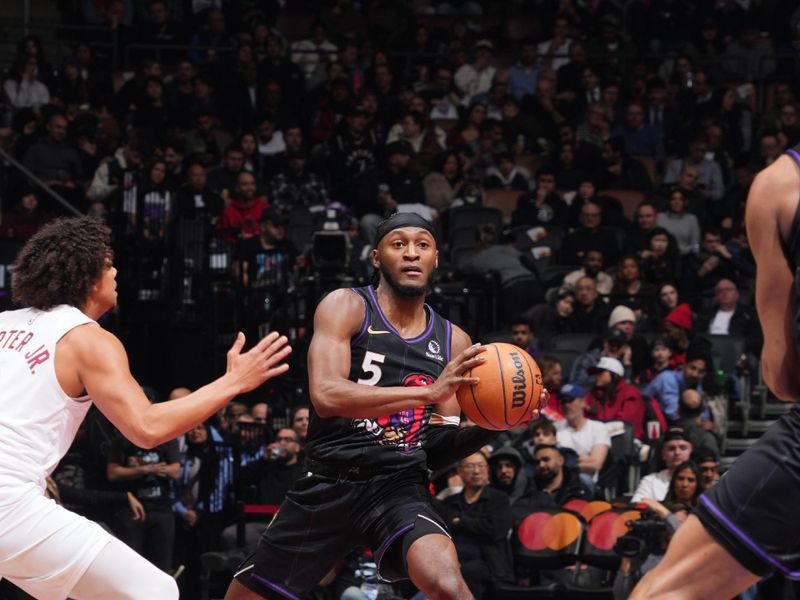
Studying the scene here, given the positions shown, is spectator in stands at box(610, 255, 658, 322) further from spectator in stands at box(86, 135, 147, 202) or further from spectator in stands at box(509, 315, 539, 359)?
spectator in stands at box(86, 135, 147, 202)

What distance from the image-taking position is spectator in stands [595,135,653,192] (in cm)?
1650

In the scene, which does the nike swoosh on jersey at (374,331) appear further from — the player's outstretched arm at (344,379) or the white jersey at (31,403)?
the white jersey at (31,403)

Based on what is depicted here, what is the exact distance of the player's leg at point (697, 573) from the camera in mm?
3713

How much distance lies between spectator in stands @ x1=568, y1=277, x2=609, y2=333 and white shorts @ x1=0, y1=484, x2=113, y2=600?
9.33 meters

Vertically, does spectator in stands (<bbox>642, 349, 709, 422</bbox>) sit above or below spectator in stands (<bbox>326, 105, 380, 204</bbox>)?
below

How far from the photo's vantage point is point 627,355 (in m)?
12.8

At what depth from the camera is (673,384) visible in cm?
1266

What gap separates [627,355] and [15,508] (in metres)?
8.78

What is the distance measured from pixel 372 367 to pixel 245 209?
8.50m

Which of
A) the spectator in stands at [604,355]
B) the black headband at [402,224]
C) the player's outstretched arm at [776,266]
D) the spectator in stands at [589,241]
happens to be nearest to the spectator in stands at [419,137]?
the spectator in stands at [589,241]

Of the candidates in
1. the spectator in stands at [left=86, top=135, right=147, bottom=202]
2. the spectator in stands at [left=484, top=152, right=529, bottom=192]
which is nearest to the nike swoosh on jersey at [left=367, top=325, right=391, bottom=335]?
the spectator in stands at [left=86, top=135, right=147, bottom=202]

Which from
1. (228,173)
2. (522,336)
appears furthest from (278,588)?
(228,173)

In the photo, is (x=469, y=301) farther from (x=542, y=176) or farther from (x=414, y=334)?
(x=414, y=334)

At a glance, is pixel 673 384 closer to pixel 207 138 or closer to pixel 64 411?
pixel 207 138
